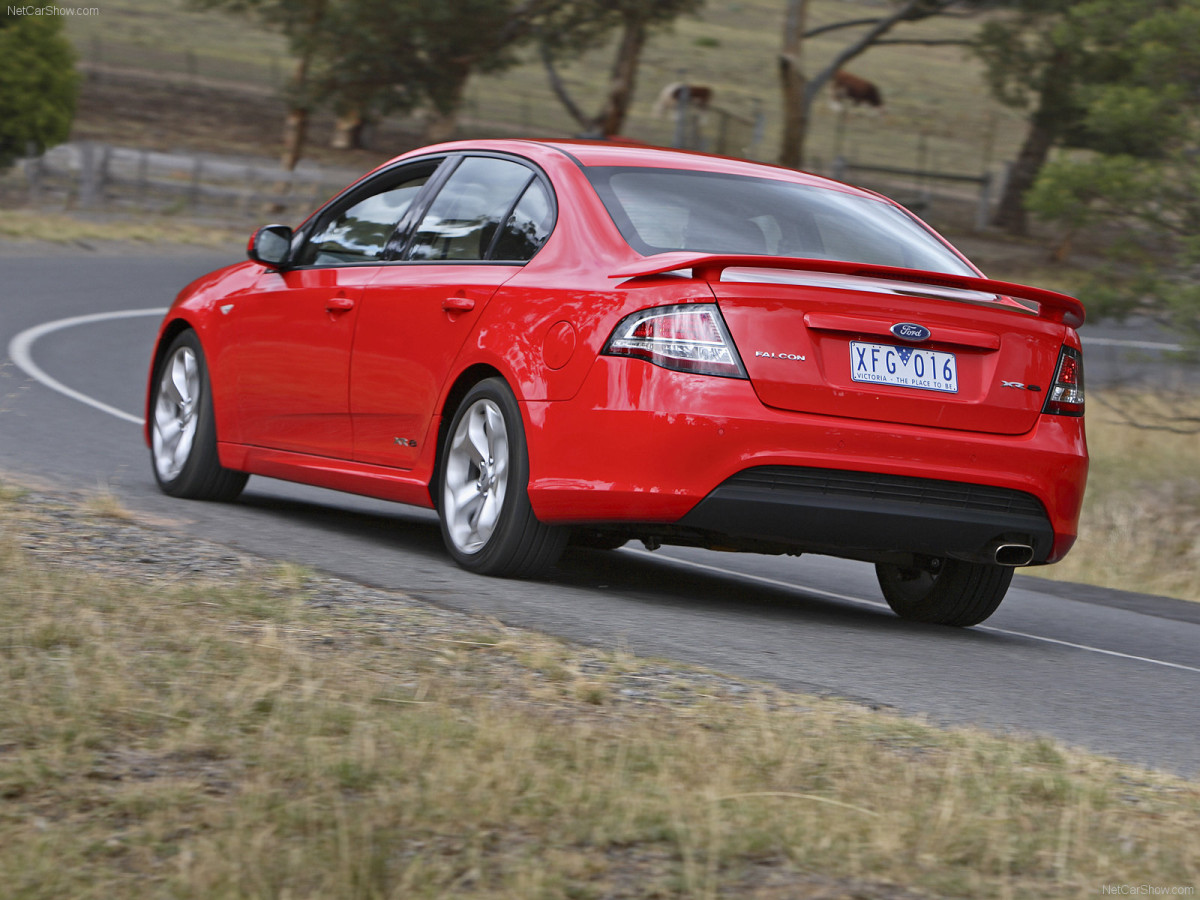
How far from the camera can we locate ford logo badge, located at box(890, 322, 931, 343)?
5707 mm

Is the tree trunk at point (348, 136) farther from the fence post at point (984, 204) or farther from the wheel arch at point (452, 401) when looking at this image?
the wheel arch at point (452, 401)

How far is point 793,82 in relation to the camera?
31125mm

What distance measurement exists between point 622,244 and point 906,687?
1824mm

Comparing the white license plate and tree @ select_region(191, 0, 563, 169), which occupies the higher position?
tree @ select_region(191, 0, 563, 169)

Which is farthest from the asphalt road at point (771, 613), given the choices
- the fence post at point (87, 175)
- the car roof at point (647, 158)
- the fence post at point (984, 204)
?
the fence post at point (984, 204)

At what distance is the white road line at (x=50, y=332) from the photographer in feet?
39.8

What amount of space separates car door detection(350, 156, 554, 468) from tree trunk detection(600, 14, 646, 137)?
2943cm

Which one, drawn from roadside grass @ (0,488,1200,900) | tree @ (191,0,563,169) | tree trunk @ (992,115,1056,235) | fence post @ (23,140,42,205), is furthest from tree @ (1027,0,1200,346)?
tree trunk @ (992,115,1056,235)

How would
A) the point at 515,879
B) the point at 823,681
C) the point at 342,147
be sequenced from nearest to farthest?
1. the point at 515,879
2. the point at 823,681
3. the point at 342,147

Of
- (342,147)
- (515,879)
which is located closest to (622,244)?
(515,879)

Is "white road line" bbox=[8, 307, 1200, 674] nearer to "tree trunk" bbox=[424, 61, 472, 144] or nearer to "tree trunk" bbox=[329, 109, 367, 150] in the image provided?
"tree trunk" bbox=[424, 61, 472, 144]

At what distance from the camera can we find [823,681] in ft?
16.4

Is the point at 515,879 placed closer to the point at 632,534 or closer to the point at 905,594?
the point at 632,534

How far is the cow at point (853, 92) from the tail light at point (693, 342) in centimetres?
6502
